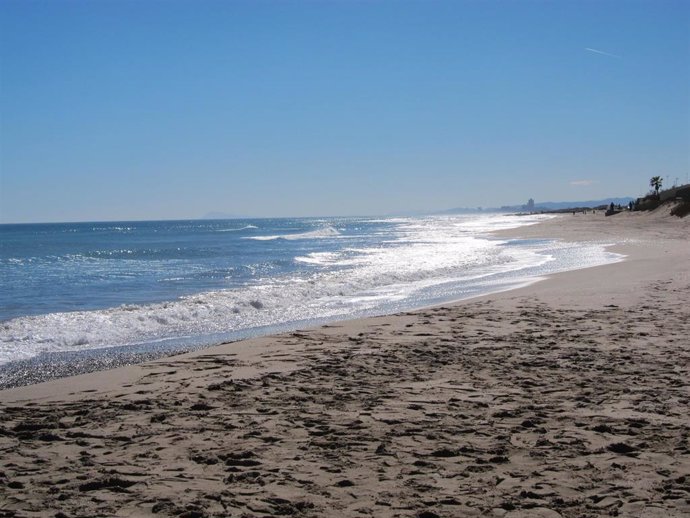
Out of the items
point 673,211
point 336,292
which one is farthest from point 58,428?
point 673,211

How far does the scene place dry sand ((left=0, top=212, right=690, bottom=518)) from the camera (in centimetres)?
387

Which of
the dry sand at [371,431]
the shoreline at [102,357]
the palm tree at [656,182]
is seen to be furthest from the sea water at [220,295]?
the palm tree at [656,182]

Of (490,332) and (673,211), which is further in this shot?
(673,211)

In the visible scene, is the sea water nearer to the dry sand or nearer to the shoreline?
the shoreline

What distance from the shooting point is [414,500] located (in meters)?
3.83

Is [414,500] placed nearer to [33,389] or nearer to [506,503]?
[506,503]

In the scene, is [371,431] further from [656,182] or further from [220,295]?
[656,182]

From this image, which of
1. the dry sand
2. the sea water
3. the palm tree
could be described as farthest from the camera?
the palm tree

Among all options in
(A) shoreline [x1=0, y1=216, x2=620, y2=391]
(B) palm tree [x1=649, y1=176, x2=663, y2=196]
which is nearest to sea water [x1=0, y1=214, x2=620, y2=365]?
(A) shoreline [x1=0, y1=216, x2=620, y2=391]

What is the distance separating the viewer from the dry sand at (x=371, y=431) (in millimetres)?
3865

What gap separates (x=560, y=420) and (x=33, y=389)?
5511mm

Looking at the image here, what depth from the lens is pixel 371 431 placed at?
5.07m

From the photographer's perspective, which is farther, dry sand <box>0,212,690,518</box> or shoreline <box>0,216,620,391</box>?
shoreline <box>0,216,620,391</box>

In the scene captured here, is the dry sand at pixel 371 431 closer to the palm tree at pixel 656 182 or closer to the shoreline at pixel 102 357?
the shoreline at pixel 102 357
